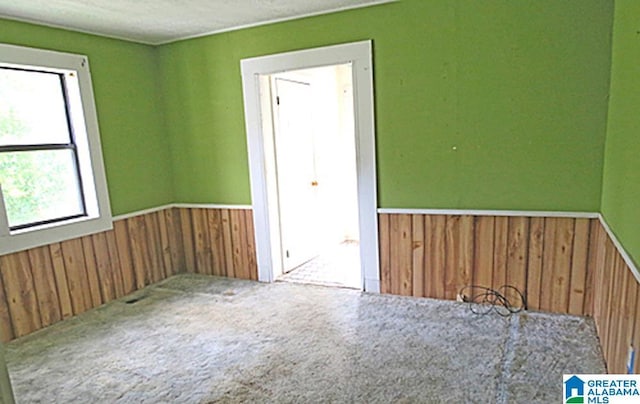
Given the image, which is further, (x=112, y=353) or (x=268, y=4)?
(x=268, y=4)

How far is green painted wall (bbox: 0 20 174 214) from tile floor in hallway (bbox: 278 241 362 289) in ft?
5.19

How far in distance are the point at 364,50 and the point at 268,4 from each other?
0.82 metres

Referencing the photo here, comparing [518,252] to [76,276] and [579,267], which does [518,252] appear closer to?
[579,267]

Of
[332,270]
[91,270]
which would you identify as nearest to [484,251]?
[332,270]

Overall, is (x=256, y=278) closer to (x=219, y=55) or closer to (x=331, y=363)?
(x=331, y=363)

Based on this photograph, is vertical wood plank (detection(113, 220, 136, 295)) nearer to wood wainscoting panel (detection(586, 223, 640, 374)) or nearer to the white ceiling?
the white ceiling

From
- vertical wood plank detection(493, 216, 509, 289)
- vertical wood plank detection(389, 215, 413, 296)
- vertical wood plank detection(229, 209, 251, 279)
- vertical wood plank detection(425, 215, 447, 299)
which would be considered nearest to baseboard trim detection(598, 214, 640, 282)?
vertical wood plank detection(493, 216, 509, 289)

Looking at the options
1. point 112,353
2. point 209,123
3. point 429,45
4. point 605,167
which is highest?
point 429,45

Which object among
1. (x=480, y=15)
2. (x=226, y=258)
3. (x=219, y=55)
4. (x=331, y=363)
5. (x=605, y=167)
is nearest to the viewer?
(x=331, y=363)

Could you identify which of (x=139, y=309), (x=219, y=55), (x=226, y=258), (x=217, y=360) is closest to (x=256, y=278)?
(x=226, y=258)

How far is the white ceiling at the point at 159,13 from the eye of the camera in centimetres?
291

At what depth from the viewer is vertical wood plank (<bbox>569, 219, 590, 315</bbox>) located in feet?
9.62

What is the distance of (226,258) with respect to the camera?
4.30 m

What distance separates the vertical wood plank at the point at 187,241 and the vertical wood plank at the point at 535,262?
3180 millimetres
